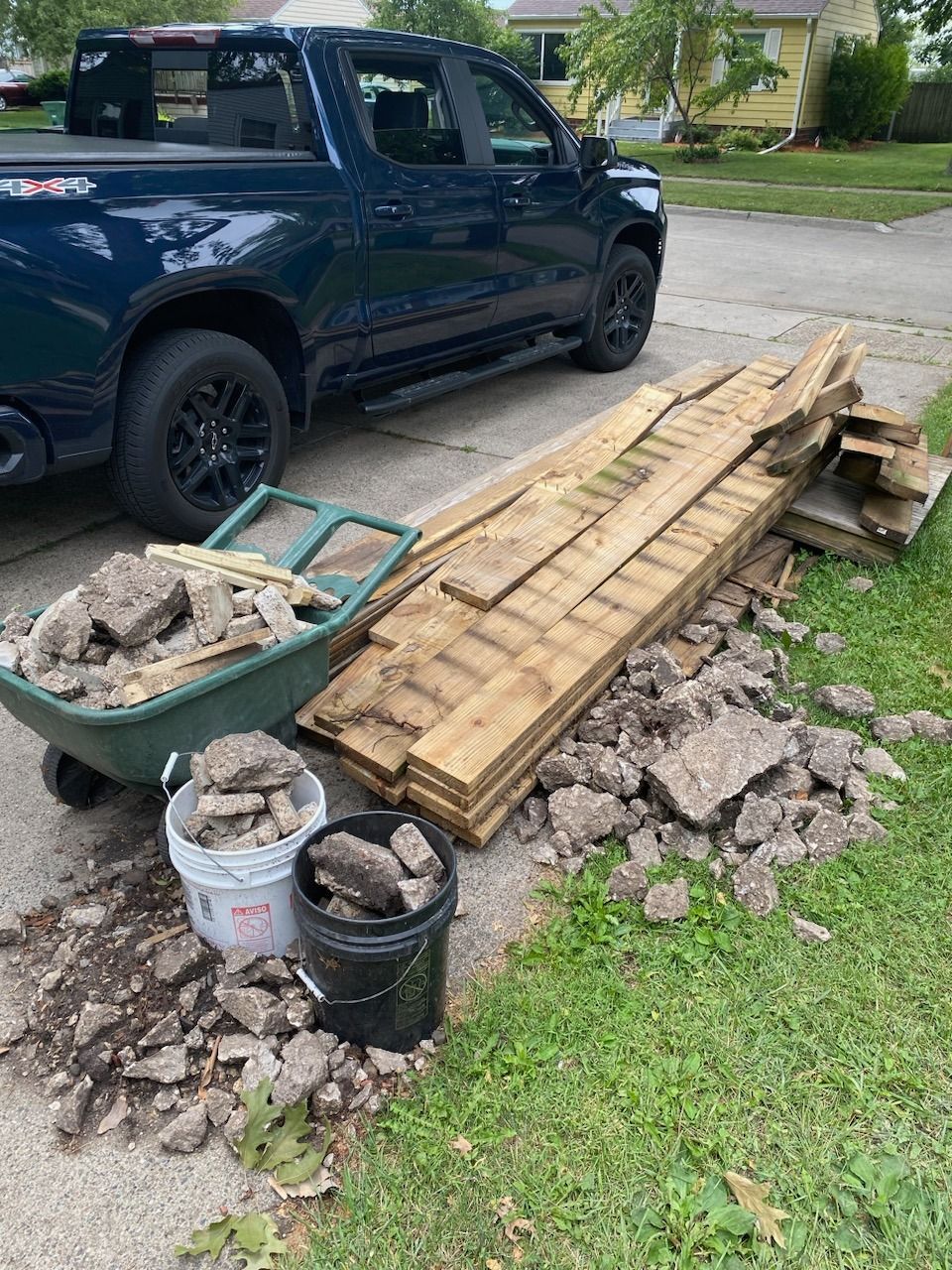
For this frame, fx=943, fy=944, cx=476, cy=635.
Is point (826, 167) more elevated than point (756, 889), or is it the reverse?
point (826, 167)

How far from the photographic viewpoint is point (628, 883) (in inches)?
118

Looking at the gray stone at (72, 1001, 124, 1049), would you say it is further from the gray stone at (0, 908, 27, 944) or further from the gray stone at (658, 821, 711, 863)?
the gray stone at (658, 821, 711, 863)

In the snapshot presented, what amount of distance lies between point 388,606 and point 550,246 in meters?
3.65

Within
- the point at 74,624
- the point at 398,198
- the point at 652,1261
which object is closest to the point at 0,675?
the point at 74,624

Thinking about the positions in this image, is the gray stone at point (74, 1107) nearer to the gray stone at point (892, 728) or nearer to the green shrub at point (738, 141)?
the gray stone at point (892, 728)

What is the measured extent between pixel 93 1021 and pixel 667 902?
1.67 meters

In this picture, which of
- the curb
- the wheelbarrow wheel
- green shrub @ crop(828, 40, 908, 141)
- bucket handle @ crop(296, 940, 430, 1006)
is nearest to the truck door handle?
the wheelbarrow wheel

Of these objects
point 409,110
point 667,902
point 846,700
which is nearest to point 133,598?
point 667,902

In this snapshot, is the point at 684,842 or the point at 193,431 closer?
the point at 684,842

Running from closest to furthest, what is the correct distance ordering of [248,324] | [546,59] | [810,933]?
[810,933] → [248,324] → [546,59]

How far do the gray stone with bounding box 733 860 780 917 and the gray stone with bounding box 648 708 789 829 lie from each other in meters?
0.21

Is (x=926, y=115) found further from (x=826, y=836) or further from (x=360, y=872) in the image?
(x=360, y=872)

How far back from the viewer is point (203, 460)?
4.80 metres

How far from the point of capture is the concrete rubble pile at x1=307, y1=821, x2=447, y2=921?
242cm
